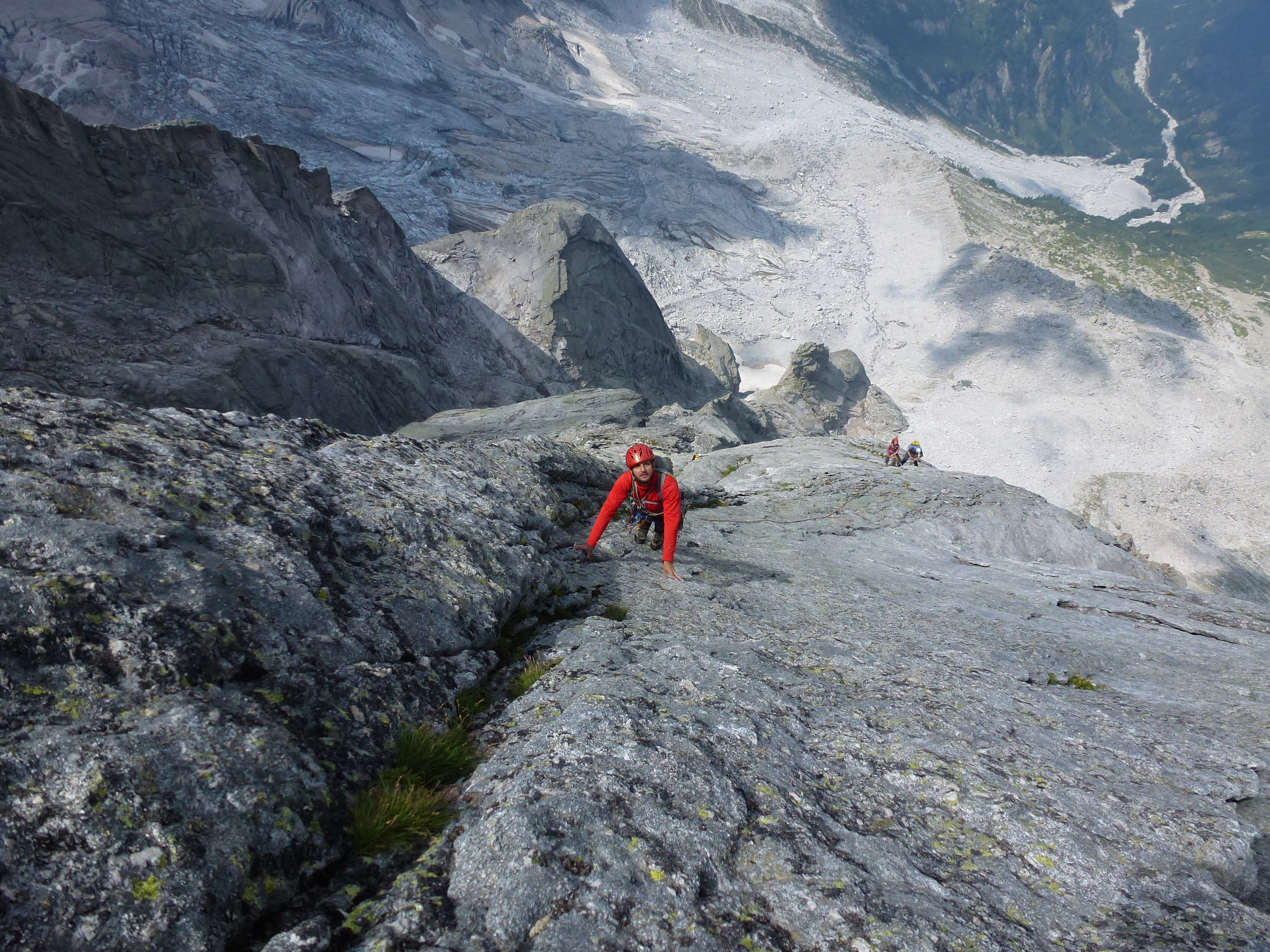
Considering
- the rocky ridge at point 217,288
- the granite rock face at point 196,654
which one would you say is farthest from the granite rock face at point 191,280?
the granite rock face at point 196,654

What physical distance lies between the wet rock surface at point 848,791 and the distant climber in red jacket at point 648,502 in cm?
53

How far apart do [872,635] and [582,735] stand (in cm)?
570

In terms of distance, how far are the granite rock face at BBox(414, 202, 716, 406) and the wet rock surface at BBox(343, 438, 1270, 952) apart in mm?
46042

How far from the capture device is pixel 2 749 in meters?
3.35

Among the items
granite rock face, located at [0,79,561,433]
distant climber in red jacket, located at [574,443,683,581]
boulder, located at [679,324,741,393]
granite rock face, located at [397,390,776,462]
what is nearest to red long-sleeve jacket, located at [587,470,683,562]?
distant climber in red jacket, located at [574,443,683,581]

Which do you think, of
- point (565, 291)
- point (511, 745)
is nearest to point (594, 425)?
point (511, 745)

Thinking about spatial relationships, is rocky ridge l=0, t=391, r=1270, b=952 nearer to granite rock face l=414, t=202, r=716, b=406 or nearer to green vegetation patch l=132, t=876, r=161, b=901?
green vegetation patch l=132, t=876, r=161, b=901

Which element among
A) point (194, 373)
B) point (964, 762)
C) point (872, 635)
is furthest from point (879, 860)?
point (194, 373)

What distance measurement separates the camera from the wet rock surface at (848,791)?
12.2ft

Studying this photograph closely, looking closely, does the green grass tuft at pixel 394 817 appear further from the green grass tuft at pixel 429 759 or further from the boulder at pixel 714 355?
the boulder at pixel 714 355

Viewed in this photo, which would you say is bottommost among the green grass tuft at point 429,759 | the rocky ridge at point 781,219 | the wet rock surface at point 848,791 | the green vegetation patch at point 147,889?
the green grass tuft at point 429,759

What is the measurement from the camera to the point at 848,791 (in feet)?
16.9

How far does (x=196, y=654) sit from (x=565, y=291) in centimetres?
5383

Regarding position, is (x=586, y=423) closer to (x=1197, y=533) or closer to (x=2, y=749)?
(x=2, y=749)
